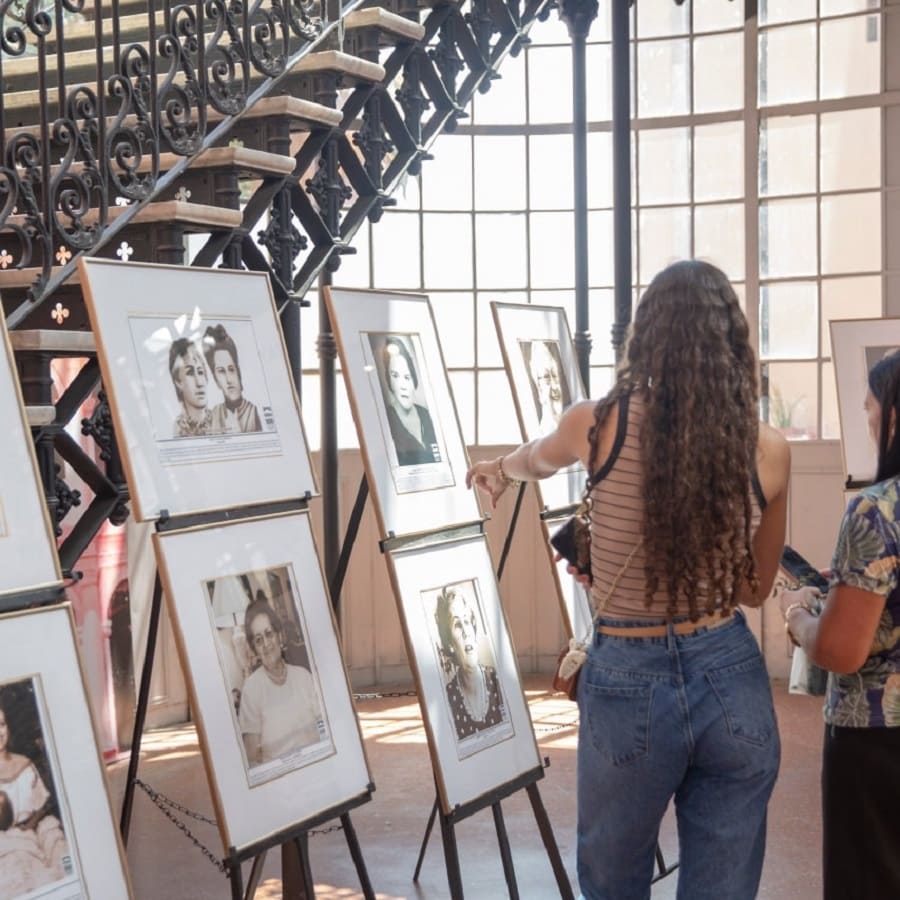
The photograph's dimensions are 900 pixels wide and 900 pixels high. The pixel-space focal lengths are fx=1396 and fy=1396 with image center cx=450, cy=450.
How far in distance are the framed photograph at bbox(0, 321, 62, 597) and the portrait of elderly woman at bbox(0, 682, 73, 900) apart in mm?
183

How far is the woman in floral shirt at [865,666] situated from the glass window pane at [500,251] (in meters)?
4.98

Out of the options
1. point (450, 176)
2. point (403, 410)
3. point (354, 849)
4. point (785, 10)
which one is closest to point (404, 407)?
point (403, 410)

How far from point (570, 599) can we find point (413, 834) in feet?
3.97

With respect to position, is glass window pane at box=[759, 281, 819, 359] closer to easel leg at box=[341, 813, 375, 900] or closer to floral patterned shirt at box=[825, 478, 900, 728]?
easel leg at box=[341, 813, 375, 900]

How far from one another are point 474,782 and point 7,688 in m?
1.39

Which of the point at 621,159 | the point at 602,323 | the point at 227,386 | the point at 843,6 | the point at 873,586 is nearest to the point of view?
the point at 873,586

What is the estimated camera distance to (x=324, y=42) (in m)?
4.25

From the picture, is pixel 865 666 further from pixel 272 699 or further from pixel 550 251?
pixel 550 251

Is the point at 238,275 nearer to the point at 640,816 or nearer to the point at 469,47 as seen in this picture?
the point at 640,816

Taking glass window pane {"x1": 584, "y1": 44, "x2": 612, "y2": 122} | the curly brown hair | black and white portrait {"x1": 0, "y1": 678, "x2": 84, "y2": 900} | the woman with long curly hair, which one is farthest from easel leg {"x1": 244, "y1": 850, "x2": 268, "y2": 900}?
glass window pane {"x1": 584, "y1": 44, "x2": 612, "y2": 122}

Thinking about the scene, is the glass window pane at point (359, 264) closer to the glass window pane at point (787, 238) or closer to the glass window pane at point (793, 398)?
the glass window pane at point (787, 238)

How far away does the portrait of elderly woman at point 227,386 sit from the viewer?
2800 millimetres

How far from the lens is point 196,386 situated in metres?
2.75

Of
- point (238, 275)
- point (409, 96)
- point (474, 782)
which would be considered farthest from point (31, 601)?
point (409, 96)
